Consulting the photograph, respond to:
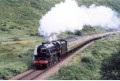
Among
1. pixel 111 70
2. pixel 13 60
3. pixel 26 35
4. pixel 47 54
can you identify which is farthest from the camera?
pixel 26 35

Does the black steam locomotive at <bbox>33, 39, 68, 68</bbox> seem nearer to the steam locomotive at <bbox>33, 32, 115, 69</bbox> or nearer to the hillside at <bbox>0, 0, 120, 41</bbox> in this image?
the steam locomotive at <bbox>33, 32, 115, 69</bbox>

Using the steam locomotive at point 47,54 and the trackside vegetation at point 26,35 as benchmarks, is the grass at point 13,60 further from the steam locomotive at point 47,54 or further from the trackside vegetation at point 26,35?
the steam locomotive at point 47,54

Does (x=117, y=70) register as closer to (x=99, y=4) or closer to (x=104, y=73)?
(x=104, y=73)

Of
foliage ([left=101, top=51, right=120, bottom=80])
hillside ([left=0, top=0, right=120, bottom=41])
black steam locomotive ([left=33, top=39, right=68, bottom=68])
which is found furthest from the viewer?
hillside ([left=0, top=0, right=120, bottom=41])

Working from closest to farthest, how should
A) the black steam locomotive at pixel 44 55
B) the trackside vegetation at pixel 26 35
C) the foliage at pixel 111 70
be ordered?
the foliage at pixel 111 70, the trackside vegetation at pixel 26 35, the black steam locomotive at pixel 44 55

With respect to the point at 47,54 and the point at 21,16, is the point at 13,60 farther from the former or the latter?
the point at 21,16

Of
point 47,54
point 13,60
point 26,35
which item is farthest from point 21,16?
point 47,54

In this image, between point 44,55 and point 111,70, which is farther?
point 44,55

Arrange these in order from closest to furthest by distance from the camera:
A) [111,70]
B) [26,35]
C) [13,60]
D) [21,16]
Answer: [111,70]
[13,60]
[26,35]
[21,16]

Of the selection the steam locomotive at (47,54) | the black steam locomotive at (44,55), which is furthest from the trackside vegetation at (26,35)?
the steam locomotive at (47,54)

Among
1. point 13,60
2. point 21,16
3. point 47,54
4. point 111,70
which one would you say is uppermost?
point 21,16

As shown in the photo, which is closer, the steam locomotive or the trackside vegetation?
the trackside vegetation

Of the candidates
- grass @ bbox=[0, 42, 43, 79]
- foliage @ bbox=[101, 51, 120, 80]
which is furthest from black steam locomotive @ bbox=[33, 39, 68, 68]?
foliage @ bbox=[101, 51, 120, 80]

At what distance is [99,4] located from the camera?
141625 mm
